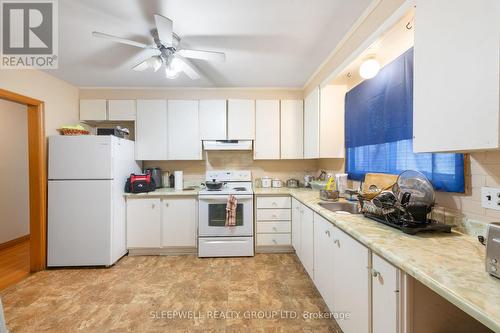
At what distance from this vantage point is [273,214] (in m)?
2.96

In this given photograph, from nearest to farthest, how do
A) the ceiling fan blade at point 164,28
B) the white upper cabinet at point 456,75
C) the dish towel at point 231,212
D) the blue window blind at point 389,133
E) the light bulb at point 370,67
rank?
the white upper cabinet at point 456,75 < the blue window blind at point 389,133 < the ceiling fan blade at point 164,28 < the light bulb at point 370,67 < the dish towel at point 231,212

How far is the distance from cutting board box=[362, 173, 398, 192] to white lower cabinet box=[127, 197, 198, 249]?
222cm

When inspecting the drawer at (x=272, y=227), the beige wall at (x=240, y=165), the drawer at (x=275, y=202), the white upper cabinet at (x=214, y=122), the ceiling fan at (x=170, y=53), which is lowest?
the drawer at (x=272, y=227)

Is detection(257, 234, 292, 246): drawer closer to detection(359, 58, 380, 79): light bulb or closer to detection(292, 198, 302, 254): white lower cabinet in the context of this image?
detection(292, 198, 302, 254): white lower cabinet

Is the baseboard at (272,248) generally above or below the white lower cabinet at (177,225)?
below

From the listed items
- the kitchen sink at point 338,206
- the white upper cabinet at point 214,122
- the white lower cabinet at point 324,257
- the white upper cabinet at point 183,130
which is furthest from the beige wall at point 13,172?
the kitchen sink at point 338,206

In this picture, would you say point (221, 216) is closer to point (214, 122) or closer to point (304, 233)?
point (304, 233)

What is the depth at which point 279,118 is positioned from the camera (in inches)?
129

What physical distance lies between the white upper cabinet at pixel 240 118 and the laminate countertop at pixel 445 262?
7.13 feet

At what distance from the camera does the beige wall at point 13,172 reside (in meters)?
3.25

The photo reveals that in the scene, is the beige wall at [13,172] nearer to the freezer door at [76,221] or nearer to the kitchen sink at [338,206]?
the freezer door at [76,221]

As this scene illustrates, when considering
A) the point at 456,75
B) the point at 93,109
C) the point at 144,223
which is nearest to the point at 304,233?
the point at 456,75

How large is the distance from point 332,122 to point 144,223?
2.87 m

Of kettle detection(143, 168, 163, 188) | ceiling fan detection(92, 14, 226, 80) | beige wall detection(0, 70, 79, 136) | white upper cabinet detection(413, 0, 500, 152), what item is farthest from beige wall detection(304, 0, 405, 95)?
beige wall detection(0, 70, 79, 136)
